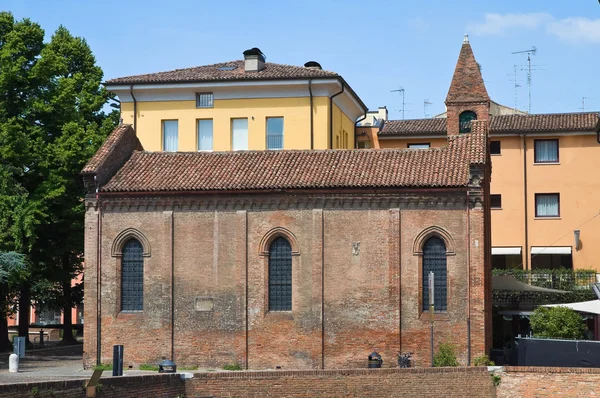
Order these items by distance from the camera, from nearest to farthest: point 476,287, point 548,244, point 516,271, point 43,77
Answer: point 476,287 < point 43,77 < point 516,271 < point 548,244

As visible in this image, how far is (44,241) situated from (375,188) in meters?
18.1

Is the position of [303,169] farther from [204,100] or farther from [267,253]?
[204,100]

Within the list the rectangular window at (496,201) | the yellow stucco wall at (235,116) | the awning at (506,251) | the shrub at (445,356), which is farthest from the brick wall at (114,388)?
the rectangular window at (496,201)

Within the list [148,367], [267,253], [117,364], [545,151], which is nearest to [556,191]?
[545,151]

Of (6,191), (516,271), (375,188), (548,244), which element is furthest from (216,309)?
(548,244)

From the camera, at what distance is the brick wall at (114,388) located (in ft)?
73.4

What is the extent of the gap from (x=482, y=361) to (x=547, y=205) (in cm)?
2533

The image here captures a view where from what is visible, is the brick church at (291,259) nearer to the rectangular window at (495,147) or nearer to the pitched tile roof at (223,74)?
the pitched tile roof at (223,74)

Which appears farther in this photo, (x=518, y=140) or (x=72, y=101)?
(x=518, y=140)

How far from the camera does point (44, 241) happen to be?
4666 centimetres

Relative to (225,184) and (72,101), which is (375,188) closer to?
(225,184)

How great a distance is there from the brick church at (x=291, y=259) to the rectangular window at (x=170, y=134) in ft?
35.7

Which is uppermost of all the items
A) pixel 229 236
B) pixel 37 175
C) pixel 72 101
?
pixel 72 101

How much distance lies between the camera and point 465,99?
132 ft
